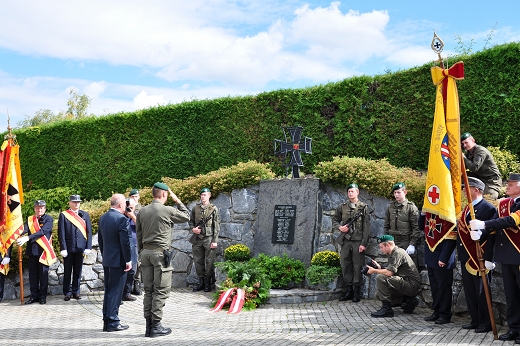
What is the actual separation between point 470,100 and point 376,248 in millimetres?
3655

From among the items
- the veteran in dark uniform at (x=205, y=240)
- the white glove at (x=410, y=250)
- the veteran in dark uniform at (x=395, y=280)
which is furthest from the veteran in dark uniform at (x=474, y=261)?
the veteran in dark uniform at (x=205, y=240)

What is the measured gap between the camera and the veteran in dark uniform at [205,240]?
984 cm

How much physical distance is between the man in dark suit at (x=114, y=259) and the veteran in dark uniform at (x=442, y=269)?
4037 millimetres

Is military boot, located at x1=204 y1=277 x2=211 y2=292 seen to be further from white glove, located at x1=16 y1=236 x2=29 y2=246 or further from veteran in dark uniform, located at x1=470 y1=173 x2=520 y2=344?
veteran in dark uniform, located at x1=470 y1=173 x2=520 y2=344

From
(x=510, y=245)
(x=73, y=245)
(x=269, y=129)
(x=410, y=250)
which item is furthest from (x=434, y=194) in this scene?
(x=269, y=129)

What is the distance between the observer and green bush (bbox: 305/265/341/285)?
8.66 metres

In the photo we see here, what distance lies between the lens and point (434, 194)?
256 inches

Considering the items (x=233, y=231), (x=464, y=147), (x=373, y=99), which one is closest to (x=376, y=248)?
(x=464, y=147)

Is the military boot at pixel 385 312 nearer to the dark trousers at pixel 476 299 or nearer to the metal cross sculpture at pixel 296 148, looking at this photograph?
the dark trousers at pixel 476 299

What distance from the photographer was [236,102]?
1311 centimetres

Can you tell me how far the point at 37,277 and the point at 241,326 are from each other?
14.4ft

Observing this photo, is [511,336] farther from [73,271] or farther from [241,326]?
[73,271]

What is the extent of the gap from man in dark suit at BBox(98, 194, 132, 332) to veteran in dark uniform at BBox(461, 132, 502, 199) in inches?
203

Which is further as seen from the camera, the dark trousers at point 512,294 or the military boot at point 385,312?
the military boot at point 385,312
